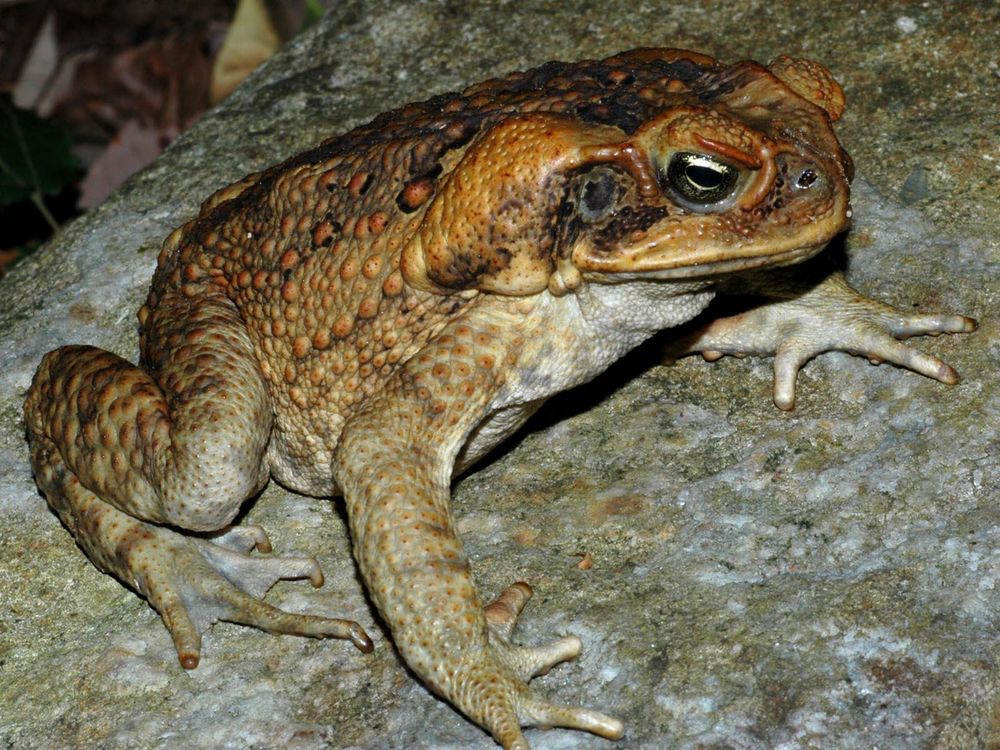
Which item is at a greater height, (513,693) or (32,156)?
(32,156)

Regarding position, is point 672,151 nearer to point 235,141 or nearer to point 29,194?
point 235,141

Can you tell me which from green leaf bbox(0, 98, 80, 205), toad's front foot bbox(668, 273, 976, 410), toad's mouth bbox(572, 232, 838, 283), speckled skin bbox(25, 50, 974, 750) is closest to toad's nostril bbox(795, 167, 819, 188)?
speckled skin bbox(25, 50, 974, 750)

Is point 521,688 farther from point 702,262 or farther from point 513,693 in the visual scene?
point 702,262

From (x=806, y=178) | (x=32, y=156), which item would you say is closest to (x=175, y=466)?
(x=806, y=178)

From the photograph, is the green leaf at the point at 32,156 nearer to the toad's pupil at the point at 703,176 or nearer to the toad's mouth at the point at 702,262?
the toad's mouth at the point at 702,262

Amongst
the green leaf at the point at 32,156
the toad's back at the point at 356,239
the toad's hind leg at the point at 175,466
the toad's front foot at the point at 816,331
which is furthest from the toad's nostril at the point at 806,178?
the green leaf at the point at 32,156

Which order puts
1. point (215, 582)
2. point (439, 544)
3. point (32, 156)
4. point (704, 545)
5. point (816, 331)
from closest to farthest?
point (439, 544), point (704, 545), point (215, 582), point (816, 331), point (32, 156)
